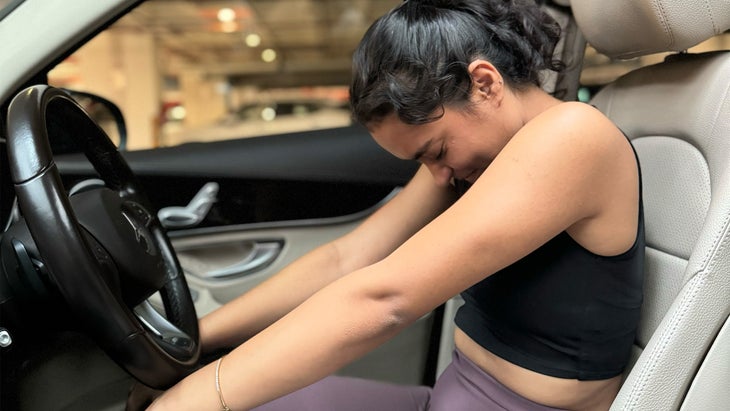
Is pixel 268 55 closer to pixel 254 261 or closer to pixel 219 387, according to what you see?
pixel 254 261

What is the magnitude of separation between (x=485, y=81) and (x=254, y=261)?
0.83 meters

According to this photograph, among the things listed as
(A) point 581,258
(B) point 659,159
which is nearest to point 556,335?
(A) point 581,258

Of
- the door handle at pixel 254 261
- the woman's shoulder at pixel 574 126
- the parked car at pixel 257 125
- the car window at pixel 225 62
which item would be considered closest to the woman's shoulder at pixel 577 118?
the woman's shoulder at pixel 574 126

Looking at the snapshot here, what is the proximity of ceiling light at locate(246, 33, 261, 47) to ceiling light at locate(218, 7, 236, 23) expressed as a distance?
1466 mm

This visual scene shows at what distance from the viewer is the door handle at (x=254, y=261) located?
→ 1487 millimetres

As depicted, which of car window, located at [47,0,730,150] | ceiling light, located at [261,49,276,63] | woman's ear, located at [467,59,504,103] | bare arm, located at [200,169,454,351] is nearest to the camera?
woman's ear, located at [467,59,504,103]

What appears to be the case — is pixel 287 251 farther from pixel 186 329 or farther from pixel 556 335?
pixel 556 335

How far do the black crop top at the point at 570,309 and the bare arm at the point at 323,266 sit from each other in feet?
0.92

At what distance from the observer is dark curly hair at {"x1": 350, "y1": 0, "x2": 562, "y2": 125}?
2.68 ft

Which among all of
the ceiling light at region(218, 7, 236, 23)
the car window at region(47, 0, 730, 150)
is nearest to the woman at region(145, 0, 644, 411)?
the car window at region(47, 0, 730, 150)

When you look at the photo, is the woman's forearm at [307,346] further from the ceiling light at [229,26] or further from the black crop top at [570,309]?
the ceiling light at [229,26]

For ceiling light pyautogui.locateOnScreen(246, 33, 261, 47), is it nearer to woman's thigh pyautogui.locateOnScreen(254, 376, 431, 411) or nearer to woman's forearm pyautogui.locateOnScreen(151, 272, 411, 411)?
woman's thigh pyautogui.locateOnScreen(254, 376, 431, 411)

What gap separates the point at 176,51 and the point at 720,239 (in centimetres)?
1070

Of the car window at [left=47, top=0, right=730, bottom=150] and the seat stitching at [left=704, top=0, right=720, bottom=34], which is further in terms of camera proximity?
the car window at [left=47, top=0, right=730, bottom=150]
